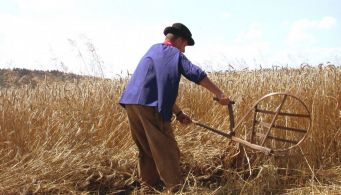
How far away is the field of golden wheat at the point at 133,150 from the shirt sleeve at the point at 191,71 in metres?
1.11

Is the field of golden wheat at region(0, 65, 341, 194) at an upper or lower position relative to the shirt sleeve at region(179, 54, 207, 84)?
lower

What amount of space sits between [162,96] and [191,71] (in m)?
0.36

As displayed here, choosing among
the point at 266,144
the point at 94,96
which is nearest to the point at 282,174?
the point at 266,144

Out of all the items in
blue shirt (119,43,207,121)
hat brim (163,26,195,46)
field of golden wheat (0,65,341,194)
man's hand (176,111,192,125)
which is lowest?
field of golden wheat (0,65,341,194)

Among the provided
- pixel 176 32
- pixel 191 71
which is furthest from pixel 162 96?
pixel 176 32

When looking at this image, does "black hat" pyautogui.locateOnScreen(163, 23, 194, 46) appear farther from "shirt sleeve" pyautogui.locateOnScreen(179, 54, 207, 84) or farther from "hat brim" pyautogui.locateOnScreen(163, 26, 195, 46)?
"shirt sleeve" pyautogui.locateOnScreen(179, 54, 207, 84)

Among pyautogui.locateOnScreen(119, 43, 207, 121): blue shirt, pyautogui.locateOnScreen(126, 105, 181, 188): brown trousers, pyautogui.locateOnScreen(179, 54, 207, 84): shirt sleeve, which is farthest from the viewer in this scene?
pyautogui.locateOnScreen(126, 105, 181, 188): brown trousers

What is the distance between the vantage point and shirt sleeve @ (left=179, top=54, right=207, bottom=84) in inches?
164

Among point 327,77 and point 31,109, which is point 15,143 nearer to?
point 31,109

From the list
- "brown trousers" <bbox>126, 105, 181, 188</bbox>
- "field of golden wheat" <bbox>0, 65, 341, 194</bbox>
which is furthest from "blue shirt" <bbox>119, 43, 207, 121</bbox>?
"field of golden wheat" <bbox>0, 65, 341, 194</bbox>

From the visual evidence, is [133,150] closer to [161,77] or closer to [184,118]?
[184,118]

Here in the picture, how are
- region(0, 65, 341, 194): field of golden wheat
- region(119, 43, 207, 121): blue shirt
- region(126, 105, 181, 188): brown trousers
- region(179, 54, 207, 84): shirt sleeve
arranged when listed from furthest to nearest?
region(0, 65, 341, 194): field of golden wheat → region(126, 105, 181, 188): brown trousers → region(119, 43, 207, 121): blue shirt → region(179, 54, 207, 84): shirt sleeve

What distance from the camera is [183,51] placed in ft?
15.2

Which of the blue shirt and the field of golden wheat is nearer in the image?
the blue shirt
